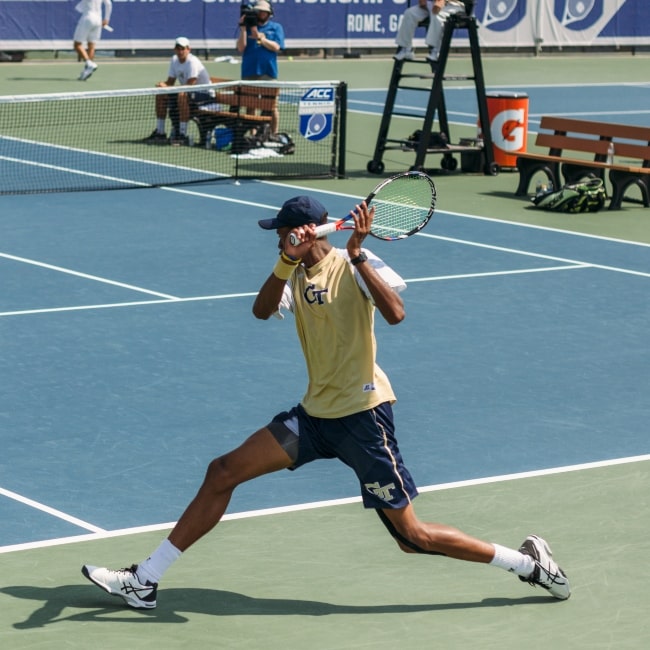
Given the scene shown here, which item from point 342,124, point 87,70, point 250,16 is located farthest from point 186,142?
point 87,70

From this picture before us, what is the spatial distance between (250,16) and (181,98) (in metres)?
1.69

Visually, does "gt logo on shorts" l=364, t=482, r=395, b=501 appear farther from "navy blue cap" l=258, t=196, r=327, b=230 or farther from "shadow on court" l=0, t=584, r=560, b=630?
"navy blue cap" l=258, t=196, r=327, b=230

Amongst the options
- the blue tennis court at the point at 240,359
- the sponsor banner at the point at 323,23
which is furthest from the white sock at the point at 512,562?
the sponsor banner at the point at 323,23

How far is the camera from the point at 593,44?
41.5 meters

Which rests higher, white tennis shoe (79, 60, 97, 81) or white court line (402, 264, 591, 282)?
white court line (402, 264, 591, 282)

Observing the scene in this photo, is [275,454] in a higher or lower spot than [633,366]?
higher

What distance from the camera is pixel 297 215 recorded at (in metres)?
6.07

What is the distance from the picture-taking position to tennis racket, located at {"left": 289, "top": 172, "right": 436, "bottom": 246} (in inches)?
265

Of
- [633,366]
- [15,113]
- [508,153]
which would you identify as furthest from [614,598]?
[15,113]

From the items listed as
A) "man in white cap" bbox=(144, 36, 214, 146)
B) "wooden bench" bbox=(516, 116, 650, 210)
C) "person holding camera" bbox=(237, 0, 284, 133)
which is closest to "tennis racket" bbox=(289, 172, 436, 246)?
"wooden bench" bbox=(516, 116, 650, 210)

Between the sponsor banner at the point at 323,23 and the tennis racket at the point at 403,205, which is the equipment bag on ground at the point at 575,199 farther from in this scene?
the sponsor banner at the point at 323,23

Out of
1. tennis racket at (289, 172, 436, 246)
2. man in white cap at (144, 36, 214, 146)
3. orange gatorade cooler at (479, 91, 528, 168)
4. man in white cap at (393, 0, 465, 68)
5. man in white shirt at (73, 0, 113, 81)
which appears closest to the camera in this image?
tennis racket at (289, 172, 436, 246)

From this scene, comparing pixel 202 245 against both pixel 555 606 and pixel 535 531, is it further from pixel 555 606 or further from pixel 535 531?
pixel 555 606

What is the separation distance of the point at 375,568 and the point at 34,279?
24.2 feet
